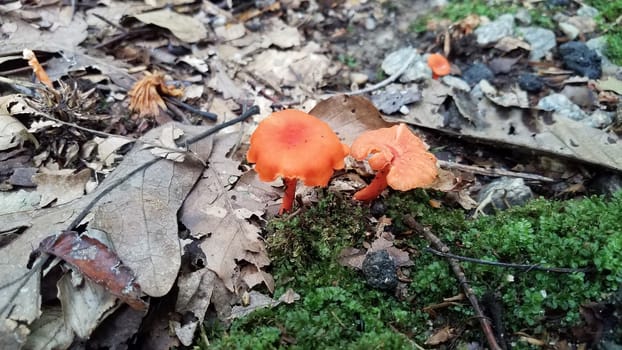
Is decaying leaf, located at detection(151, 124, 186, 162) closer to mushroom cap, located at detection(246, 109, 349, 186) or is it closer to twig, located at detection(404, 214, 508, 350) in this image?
mushroom cap, located at detection(246, 109, 349, 186)

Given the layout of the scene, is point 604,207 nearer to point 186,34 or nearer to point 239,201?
point 239,201

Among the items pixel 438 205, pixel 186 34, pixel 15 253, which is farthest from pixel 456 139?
pixel 15 253

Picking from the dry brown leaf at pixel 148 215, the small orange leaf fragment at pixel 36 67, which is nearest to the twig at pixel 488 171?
the dry brown leaf at pixel 148 215

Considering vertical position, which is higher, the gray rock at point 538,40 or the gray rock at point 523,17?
the gray rock at point 523,17

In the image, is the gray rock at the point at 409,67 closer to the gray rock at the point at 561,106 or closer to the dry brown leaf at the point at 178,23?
the gray rock at the point at 561,106

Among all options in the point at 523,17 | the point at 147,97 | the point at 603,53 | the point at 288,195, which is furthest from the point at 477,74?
the point at 147,97

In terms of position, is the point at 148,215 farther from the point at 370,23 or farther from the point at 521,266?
the point at 370,23

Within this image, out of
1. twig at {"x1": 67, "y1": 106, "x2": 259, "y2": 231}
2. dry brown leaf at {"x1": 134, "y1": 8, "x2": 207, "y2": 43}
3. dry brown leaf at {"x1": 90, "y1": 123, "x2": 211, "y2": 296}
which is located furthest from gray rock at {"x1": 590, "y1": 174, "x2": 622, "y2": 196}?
dry brown leaf at {"x1": 134, "y1": 8, "x2": 207, "y2": 43}
